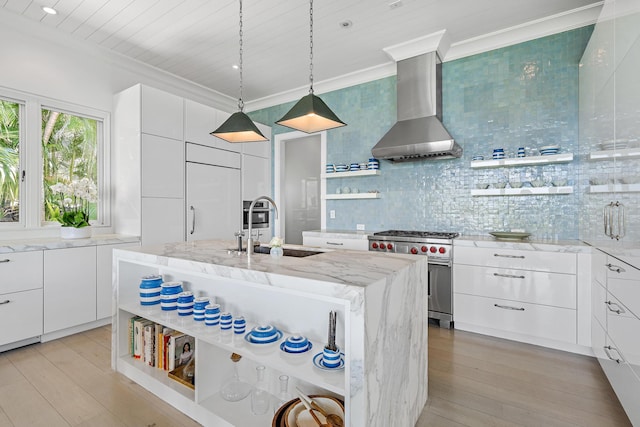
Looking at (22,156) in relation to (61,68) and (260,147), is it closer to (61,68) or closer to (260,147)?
(61,68)

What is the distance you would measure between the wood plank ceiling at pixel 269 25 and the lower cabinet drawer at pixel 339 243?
2.20 m

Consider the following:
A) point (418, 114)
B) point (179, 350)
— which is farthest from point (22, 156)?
point (418, 114)

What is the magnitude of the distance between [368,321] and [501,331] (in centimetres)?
230

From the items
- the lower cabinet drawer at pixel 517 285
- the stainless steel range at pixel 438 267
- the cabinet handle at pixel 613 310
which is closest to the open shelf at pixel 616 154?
the cabinet handle at pixel 613 310

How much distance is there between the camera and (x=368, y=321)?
1156mm

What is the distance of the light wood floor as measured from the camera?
5.65 feet

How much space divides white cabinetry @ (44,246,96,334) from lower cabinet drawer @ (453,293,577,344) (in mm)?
3549

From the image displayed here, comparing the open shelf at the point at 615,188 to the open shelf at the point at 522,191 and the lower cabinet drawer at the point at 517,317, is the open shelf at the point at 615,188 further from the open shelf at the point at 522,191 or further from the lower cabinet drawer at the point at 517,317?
the lower cabinet drawer at the point at 517,317

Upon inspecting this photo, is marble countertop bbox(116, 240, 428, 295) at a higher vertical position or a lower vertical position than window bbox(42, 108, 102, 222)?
lower

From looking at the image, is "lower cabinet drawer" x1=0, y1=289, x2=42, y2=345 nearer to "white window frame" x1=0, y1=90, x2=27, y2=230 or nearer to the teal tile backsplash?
"white window frame" x1=0, y1=90, x2=27, y2=230

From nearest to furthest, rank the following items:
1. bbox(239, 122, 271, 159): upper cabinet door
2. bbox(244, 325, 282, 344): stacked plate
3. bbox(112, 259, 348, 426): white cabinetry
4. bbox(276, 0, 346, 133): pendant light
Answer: bbox(112, 259, 348, 426): white cabinetry < bbox(244, 325, 282, 344): stacked plate < bbox(276, 0, 346, 133): pendant light < bbox(239, 122, 271, 159): upper cabinet door

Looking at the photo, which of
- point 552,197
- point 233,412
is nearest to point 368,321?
point 233,412

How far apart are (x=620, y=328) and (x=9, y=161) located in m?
4.97

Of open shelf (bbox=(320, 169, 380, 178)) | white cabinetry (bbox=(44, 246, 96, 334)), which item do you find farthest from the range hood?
white cabinetry (bbox=(44, 246, 96, 334))
